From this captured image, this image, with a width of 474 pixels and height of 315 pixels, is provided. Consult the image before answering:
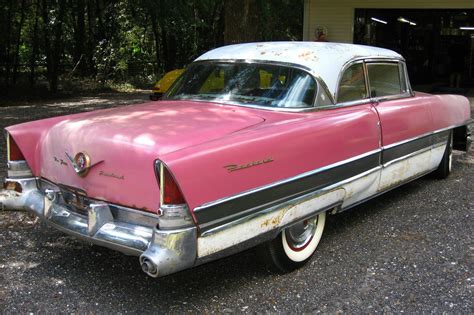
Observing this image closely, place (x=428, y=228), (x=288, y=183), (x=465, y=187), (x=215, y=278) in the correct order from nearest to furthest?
(x=288, y=183)
(x=215, y=278)
(x=428, y=228)
(x=465, y=187)

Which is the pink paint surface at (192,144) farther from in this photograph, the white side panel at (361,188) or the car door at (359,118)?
the white side panel at (361,188)

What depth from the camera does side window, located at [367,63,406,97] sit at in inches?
186

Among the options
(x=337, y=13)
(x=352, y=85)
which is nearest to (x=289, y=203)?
(x=352, y=85)

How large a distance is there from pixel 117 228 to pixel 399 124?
275cm

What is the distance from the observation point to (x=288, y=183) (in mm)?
3291

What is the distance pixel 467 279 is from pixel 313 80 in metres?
1.83

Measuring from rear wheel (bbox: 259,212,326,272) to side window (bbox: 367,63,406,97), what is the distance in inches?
57.9

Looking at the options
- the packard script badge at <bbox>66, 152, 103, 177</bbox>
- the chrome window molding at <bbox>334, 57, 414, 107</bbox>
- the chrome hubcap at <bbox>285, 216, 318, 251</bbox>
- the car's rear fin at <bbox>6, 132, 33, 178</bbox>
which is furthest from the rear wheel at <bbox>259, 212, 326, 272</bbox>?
the car's rear fin at <bbox>6, 132, 33, 178</bbox>

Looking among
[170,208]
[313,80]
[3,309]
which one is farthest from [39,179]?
[313,80]

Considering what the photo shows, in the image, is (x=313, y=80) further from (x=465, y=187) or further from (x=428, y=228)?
(x=465, y=187)

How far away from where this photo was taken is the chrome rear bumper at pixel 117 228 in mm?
2723

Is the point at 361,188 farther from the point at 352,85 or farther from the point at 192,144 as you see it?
the point at 192,144

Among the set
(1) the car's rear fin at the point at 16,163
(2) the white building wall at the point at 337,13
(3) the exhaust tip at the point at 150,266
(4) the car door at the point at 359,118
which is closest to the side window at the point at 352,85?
(4) the car door at the point at 359,118

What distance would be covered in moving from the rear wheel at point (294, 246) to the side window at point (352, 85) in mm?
1058
